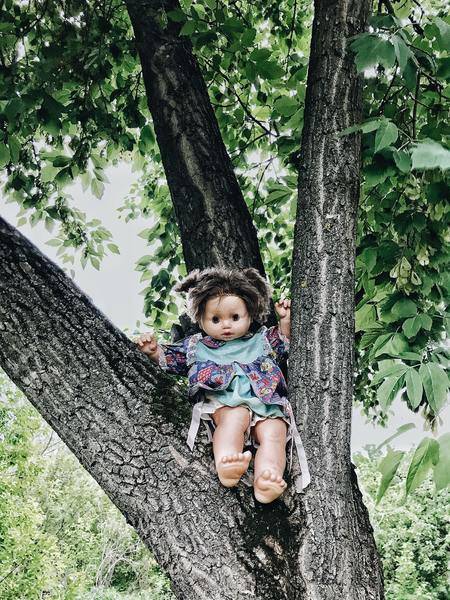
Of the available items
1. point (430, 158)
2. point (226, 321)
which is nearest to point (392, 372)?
point (430, 158)

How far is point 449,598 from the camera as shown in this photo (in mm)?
16266

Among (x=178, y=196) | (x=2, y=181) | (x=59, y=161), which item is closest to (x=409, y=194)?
(x=178, y=196)

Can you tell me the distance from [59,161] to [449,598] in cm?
1726

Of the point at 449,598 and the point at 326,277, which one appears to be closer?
the point at 326,277

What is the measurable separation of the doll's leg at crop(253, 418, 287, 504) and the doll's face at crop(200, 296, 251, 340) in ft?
1.51

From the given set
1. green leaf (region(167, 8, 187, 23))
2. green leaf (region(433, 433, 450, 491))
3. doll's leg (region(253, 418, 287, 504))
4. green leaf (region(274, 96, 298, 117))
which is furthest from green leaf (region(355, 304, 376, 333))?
green leaf (region(167, 8, 187, 23))

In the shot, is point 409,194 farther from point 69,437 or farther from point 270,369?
point 69,437

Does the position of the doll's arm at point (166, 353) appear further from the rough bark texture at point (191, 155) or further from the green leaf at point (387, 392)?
the green leaf at point (387, 392)

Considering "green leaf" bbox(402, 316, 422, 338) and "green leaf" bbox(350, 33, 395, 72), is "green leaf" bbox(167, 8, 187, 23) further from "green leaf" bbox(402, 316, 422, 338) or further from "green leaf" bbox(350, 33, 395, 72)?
"green leaf" bbox(402, 316, 422, 338)

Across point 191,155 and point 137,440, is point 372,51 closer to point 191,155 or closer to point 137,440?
point 191,155

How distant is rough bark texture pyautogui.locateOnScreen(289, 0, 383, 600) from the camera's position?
1.60 m

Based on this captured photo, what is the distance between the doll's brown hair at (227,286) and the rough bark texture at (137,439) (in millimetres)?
464

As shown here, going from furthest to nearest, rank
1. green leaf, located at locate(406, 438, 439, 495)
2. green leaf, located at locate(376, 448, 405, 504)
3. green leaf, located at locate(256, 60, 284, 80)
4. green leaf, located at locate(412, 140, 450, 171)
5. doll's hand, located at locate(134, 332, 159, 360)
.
Result: 1. green leaf, located at locate(256, 60, 284, 80)
2. doll's hand, located at locate(134, 332, 159, 360)
3. green leaf, located at locate(376, 448, 405, 504)
4. green leaf, located at locate(406, 438, 439, 495)
5. green leaf, located at locate(412, 140, 450, 171)

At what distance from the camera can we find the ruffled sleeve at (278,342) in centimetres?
221
